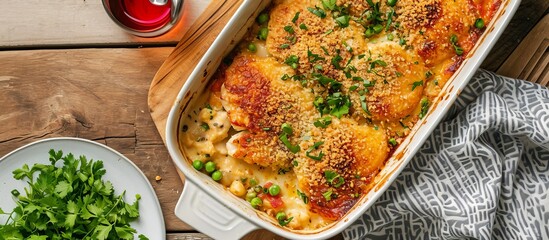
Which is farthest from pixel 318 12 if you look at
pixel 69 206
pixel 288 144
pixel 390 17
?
pixel 69 206

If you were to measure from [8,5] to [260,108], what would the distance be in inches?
48.4

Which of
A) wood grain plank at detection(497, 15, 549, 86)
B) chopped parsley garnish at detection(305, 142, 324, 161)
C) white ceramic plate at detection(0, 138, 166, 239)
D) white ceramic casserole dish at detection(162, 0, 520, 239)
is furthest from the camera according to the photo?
white ceramic plate at detection(0, 138, 166, 239)

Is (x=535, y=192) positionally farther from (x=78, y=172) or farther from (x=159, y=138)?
(x=78, y=172)

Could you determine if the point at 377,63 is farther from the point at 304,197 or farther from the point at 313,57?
the point at 304,197

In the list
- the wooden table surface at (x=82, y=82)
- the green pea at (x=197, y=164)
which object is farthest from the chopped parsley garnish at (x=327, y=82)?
the wooden table surface at (x=82, y=82)

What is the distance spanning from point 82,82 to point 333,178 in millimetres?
1161

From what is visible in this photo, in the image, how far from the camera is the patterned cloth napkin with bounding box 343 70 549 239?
246cm

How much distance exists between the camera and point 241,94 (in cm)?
238

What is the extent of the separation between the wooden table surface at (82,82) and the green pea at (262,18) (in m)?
0.42

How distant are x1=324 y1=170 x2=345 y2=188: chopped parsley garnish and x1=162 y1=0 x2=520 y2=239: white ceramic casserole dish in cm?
11

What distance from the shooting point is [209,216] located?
242 centimetres

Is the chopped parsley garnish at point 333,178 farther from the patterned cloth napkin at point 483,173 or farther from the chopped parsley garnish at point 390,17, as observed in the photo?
the chopped parsley garnish at point 390,17

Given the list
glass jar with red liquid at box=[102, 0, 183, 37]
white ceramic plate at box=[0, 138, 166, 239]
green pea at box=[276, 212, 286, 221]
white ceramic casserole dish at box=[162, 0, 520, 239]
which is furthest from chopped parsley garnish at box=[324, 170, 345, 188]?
glass jar with red liquid at box=[102, 0, 183, 37]

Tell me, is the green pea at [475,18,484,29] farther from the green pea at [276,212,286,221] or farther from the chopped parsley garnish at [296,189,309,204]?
the green pea at [276,212,286,221]
